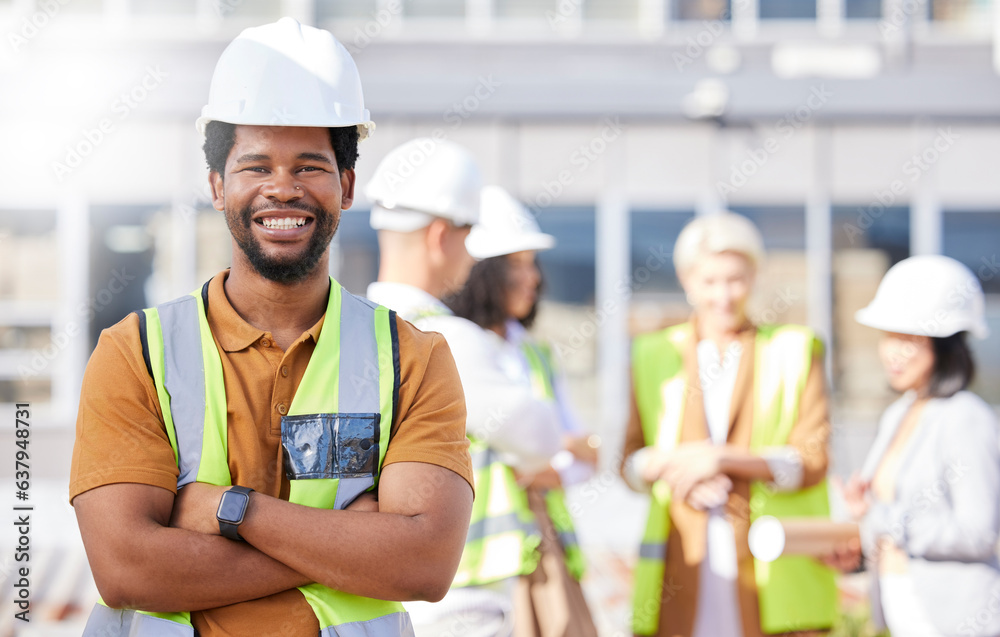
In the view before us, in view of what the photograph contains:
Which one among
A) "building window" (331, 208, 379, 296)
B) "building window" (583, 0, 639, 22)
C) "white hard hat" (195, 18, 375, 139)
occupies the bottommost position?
"white hard hat" (195, 18, 375, 139)

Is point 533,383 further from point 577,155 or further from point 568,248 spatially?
point 577,155

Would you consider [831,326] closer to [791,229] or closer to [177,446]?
[791,229]

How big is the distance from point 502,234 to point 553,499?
1.05 metres

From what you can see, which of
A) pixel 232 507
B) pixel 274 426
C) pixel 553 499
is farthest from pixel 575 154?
pixel 232 507

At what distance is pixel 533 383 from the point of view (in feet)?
12.1

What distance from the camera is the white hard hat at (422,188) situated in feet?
Result: 8.84

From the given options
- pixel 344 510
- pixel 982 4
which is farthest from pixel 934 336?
pixel 982 4

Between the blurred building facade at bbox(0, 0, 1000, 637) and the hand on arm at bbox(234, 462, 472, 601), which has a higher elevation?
the blurred building facade at bbox(0, 0, 1000, 637)

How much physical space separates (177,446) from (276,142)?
60 cm

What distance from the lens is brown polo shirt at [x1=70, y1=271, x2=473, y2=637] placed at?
1.66 meters

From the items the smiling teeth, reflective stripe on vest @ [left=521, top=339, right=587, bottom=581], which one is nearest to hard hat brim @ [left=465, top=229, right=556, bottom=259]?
reflective stripe on vest @ [left=521, top=339, right=587, bottom=581]

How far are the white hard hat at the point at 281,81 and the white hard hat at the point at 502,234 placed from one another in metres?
1.90

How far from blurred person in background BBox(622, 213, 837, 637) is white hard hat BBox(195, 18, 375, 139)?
6.96ft

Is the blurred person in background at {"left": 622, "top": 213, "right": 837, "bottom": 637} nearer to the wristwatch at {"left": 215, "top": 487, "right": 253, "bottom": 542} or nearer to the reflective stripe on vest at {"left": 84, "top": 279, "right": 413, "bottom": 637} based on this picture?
the reflective stripe on vest at {"left": 84, "top": 279, "right": 413, "bottom": 637}
